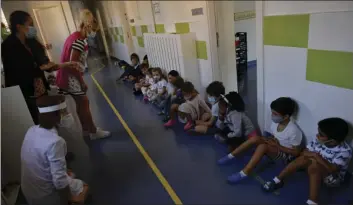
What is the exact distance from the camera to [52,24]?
6641 mm

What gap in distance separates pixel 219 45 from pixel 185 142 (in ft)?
4.21

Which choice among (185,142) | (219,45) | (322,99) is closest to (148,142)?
(185,142)

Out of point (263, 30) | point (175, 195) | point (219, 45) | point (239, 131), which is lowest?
point (175, 195)

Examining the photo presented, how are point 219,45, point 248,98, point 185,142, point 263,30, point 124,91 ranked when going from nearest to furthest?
1. point 263,30
2. point 185,142
3. point 219,45
4. point 248,98
5. point 124,91

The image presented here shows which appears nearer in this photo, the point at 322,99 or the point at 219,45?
the point at 322,99

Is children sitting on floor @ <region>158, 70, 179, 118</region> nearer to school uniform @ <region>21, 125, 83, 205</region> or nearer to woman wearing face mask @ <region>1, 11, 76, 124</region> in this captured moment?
woman wearing face mask @ <region>1, 11, 76, 124</region>

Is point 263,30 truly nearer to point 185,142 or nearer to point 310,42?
point 310,42

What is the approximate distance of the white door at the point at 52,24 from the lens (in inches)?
256

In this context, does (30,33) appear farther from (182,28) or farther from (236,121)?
(236,121)

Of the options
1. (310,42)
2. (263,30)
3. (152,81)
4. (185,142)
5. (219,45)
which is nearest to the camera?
(310,42)

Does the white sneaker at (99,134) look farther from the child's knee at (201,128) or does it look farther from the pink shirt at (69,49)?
the child's knee at (201,128)

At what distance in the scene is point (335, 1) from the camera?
1.34 meters

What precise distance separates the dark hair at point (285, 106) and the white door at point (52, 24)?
21.1ft

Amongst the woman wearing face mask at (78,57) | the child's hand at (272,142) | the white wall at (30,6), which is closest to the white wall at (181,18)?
the woman wearing face mask at (78,57)
